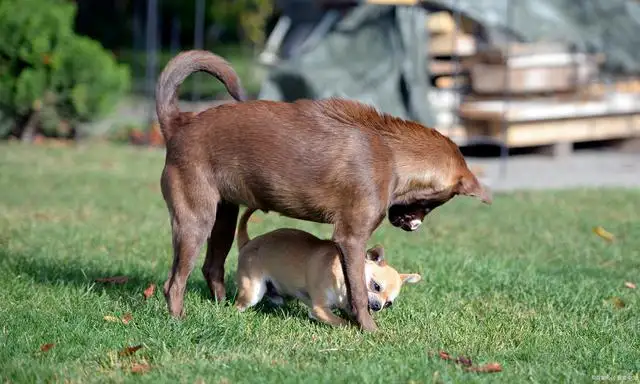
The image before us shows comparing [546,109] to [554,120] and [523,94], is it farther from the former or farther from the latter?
[523,94]

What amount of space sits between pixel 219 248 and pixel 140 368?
4.95 ft

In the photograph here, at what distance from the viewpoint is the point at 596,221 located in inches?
364

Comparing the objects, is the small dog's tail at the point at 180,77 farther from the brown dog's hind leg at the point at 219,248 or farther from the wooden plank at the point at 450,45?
the wooden plank at the point at 450,45

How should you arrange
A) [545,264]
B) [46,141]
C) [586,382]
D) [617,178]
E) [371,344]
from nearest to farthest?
[586,382]
[371,344]
[545,264]
[617,178]
[46,141]

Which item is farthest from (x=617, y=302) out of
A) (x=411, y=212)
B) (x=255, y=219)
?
(x=255, y=219)

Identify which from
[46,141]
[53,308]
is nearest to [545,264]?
[53,308]

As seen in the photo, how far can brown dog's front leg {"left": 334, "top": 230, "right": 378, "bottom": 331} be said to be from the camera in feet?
17.2

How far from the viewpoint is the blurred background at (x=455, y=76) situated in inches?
525

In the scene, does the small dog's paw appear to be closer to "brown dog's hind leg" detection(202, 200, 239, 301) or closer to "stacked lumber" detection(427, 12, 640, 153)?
"brown dog's hind leg" detection(202, 200, 239, 301)

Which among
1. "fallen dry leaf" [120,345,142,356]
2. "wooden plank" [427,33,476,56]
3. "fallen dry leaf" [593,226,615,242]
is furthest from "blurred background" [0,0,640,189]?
"fallen dry leaf" [120,345,142,356]

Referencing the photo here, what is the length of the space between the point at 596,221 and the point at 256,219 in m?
3.18

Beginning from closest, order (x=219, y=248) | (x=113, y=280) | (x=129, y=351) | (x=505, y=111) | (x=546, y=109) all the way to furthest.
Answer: (x=129, y=351) → (x=219, y=248) → (x=113, y=280) → (x=505, y=111) → (x=546, y=109)

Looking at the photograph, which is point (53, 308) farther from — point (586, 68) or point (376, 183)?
point (586, 68)

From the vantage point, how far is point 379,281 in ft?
18.5
